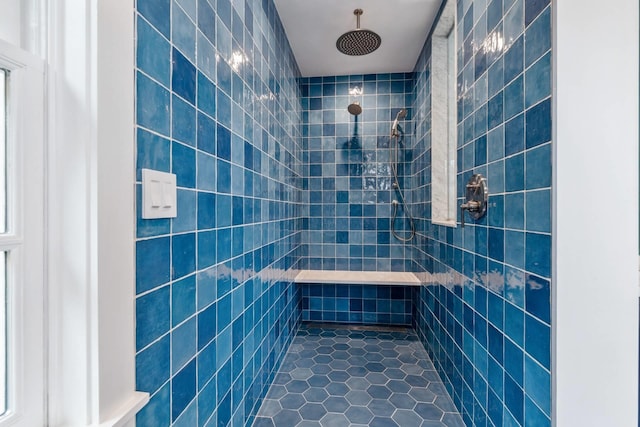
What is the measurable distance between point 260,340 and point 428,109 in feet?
6.74

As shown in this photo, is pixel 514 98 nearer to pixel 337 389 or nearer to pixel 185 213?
pixel 185 213

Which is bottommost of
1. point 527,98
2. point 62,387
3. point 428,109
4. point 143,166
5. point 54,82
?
point 62,387

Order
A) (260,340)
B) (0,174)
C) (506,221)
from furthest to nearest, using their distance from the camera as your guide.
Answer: (260,340) < (506,221) < (0,174)

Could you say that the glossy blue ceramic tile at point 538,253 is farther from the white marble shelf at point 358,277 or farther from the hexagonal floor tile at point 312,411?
the white marble shelf at point 358,277

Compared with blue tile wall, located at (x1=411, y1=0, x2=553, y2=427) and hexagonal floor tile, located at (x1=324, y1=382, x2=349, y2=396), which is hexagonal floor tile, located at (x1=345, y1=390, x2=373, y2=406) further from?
blue tile wall, located at (x1=411, y1=0, x2=553, y2=427)

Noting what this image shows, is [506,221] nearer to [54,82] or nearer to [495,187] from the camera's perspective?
[495,187]

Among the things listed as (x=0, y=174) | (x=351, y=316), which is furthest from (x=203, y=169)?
(x=351, y=316)

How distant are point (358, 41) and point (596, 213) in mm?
1891

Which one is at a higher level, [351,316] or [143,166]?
[143,166]

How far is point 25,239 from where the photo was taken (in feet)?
1.83

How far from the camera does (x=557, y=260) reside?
0.86 metres

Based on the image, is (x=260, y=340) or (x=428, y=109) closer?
(x=260, y=340)

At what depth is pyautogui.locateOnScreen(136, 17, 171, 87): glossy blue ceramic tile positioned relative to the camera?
760 millimetres

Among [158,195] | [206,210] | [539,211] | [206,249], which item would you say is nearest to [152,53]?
[158,195]
